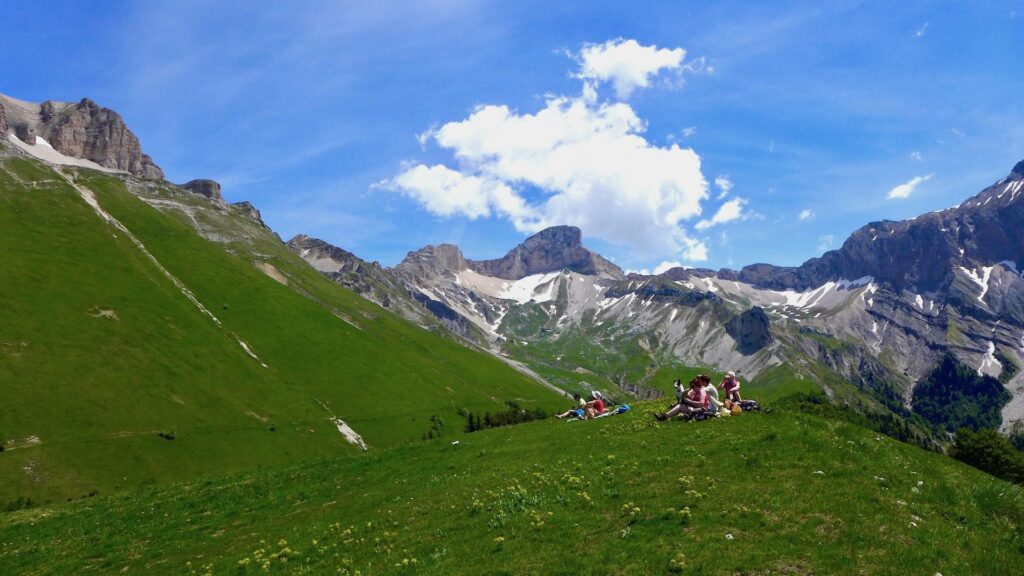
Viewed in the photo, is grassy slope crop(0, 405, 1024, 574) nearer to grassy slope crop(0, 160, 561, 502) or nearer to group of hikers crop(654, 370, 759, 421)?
group of hikers crop(654, 370, 759, 421)

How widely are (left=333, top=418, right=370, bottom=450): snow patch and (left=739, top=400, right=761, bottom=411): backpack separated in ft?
467

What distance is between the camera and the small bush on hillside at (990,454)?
9950cm

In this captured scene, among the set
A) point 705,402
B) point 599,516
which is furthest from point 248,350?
point 599,516

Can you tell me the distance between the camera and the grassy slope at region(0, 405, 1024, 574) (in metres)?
15.1

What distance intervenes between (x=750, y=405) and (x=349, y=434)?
151 meters

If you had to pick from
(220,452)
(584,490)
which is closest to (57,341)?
(220,452)

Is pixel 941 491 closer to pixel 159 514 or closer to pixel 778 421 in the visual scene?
pixel 778 421

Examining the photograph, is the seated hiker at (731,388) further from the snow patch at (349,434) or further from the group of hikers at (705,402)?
the snow patch at (349,434)

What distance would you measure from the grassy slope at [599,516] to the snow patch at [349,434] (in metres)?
130

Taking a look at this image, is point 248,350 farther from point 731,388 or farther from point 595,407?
point 731,388

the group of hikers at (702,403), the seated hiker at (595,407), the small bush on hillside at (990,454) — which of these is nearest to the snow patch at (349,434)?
the seated hiker at (595,407)

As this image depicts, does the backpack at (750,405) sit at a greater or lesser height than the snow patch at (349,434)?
greater

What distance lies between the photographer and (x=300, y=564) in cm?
2033

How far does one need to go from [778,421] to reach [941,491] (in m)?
11.2
